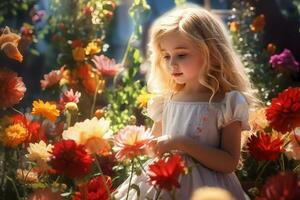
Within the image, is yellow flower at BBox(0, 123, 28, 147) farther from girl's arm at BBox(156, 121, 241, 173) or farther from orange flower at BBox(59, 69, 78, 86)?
orange flower at BBox(59, 69, 78, 86)

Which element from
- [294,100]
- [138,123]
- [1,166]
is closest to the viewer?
[294,100]

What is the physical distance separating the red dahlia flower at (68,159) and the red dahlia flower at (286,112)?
61cm

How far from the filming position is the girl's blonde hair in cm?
179

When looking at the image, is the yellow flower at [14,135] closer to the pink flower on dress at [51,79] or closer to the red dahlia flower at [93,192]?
the red dahlia flower at [93,192]

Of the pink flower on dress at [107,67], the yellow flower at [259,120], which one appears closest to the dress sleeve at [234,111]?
the yellow flower at [259,120]

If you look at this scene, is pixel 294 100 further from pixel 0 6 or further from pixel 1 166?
pixel 0 6

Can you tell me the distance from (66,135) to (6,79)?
413mm

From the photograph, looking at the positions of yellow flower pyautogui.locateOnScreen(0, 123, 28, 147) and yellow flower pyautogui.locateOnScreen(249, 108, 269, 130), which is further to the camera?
yellow flower pyautogui.locateOnScreen(249, 108, 269, 130)

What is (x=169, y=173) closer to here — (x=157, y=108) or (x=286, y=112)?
(x=286, y=112)

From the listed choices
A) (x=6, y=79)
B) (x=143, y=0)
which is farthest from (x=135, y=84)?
(x=6, y=79)

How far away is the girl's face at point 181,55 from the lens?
1.78m

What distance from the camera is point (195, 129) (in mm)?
1815

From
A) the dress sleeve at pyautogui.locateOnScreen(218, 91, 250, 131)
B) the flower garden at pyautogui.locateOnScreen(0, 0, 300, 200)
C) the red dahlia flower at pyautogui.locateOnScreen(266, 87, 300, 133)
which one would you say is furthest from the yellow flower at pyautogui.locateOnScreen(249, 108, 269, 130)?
the red dahlia flower at pyautogui.locateOnScreen(266, 87, 300, 133)

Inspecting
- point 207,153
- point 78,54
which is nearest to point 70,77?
point 78,54
